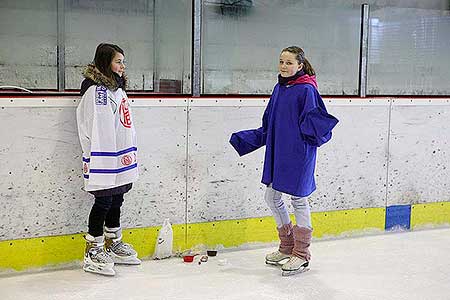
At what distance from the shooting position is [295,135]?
10.9ft

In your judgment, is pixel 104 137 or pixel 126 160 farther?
pixel 126 160

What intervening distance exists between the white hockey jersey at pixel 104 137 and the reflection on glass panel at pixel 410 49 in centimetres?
208

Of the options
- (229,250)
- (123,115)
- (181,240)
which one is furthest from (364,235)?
(123,115)

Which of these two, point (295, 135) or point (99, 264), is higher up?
point (295, 135)

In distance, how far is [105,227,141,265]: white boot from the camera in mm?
3518

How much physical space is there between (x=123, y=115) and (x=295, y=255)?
46.3 inches

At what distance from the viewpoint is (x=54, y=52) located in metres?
3.90

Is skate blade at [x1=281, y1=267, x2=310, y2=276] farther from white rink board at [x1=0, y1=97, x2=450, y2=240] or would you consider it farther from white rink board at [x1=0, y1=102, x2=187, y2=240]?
white rink board at [x1=0, y1=102, x2=187, y2=240]

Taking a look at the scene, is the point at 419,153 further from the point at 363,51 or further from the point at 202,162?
the point at 202,162

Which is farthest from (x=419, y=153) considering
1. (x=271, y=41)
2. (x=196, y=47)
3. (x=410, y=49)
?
(x=196, y=47)

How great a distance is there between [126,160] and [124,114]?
235 mm

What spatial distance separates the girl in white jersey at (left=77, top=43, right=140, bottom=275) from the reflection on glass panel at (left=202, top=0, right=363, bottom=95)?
2.78 ft

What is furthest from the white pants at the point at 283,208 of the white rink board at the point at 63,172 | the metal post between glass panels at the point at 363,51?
the metal post between glass panels at the point at 363,51

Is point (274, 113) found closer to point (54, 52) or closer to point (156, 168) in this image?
point (156, 168)
